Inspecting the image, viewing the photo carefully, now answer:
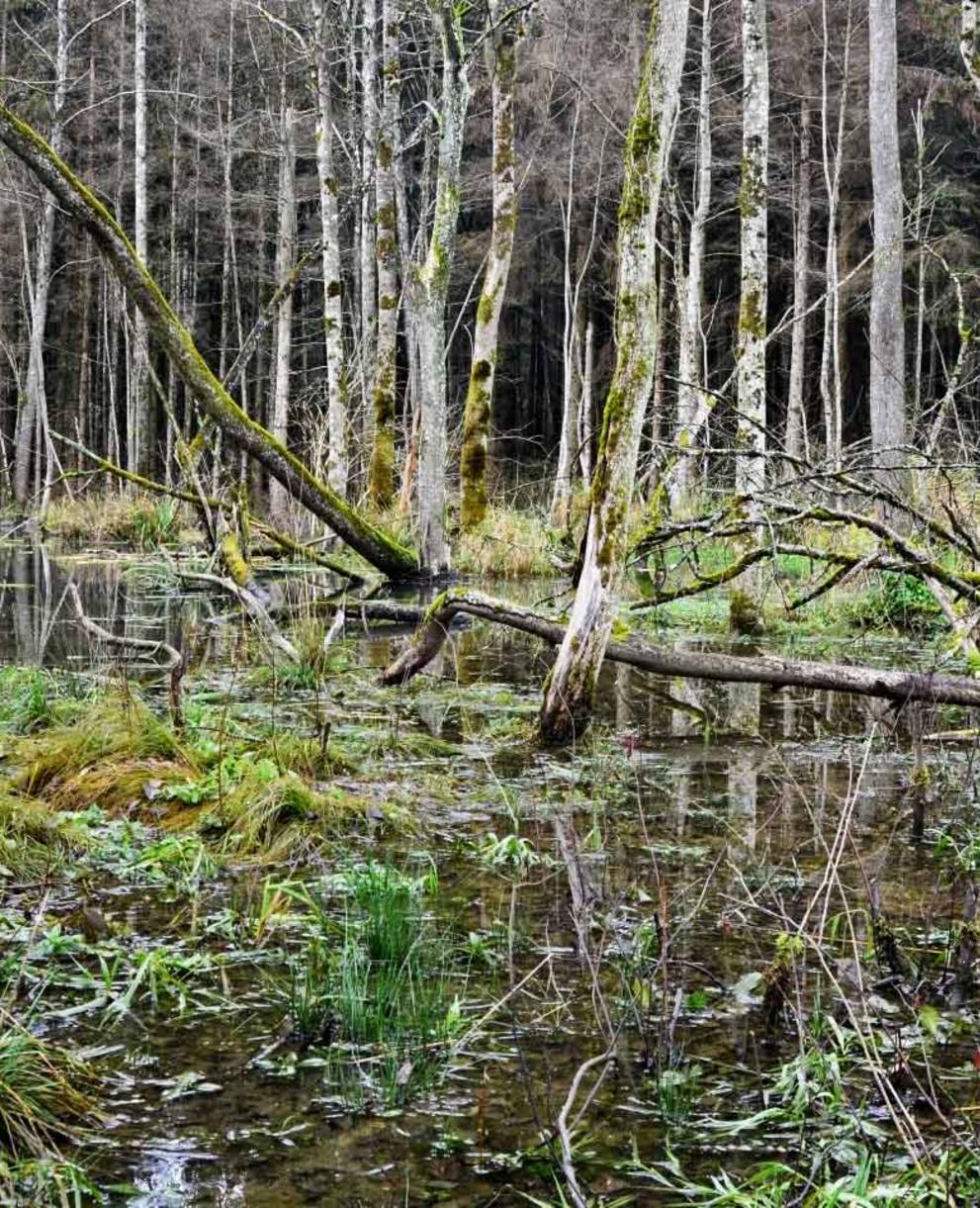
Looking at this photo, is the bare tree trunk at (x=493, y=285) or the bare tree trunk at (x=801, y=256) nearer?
the bare tree trunk at (x=493, y=285)

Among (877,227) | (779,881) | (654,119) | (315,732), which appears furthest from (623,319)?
(877,227)

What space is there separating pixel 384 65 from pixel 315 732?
12.9m

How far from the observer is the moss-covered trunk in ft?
22.7

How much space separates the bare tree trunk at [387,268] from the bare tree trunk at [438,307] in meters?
2.83

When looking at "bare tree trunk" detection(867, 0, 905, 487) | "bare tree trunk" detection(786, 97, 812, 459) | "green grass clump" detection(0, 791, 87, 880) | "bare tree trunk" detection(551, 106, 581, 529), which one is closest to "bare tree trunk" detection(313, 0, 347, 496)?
"bare tree trunk" detection(551, 106, 581, 529)

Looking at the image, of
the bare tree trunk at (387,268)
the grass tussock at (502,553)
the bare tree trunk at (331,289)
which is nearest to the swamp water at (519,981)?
the grass tussock at (502,553)

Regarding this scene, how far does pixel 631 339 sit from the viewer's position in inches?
247

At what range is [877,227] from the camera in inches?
574

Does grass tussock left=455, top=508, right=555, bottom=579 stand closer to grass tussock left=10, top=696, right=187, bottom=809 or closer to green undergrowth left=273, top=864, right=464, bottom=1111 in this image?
grass tussock left=10, top=696, right=187, bottom=809

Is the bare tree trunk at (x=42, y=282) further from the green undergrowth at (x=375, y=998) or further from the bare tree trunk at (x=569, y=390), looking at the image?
the green undergrowth at (x=375, y=998)

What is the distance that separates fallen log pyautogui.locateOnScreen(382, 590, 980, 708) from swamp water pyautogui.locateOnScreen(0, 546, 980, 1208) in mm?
238

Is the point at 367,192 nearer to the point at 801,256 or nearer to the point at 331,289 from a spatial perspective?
the point at 331,289

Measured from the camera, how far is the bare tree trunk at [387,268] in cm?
1673

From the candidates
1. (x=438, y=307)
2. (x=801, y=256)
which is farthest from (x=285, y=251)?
(x=438, y=307)
